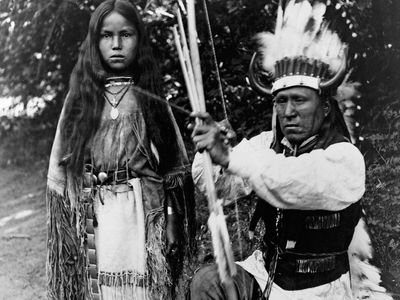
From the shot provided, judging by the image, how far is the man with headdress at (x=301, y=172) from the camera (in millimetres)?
1946

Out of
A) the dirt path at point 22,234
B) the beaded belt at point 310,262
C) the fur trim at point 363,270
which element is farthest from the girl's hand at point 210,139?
the dirt path at point 22,234

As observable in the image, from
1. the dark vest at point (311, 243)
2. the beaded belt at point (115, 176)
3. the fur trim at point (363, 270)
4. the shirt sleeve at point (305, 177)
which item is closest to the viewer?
the shirt sleeve at point (305, 177)

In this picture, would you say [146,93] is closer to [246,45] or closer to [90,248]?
[90,248]

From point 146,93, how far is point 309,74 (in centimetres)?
76

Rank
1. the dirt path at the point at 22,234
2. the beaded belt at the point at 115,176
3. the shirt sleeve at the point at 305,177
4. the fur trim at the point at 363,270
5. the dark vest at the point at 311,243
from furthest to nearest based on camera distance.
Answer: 1. the dirt path at the point at 22,234
2. the beaded belt at the point at 115,176
3. the fur trim at the point at 363,270
4. the dark vest at the point at 311,243
5. the shirt sleeve at the point at 305,177

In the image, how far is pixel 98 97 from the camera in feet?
8.36

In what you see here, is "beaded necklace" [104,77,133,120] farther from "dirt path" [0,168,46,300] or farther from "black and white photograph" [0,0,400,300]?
"dirt path" [0,168,46,300]

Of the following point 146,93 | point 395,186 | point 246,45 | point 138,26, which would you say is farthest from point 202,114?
point 246,45

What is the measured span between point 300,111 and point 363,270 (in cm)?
78

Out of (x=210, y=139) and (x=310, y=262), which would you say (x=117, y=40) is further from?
(x=310, y=262)

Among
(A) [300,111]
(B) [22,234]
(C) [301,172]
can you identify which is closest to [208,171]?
(C) [301,172]

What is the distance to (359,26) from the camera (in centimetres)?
301

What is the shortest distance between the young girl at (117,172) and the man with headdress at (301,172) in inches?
19.5

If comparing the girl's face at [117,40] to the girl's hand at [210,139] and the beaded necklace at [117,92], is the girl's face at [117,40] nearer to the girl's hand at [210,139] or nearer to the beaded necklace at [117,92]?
the beaded necklace at [117,92]
